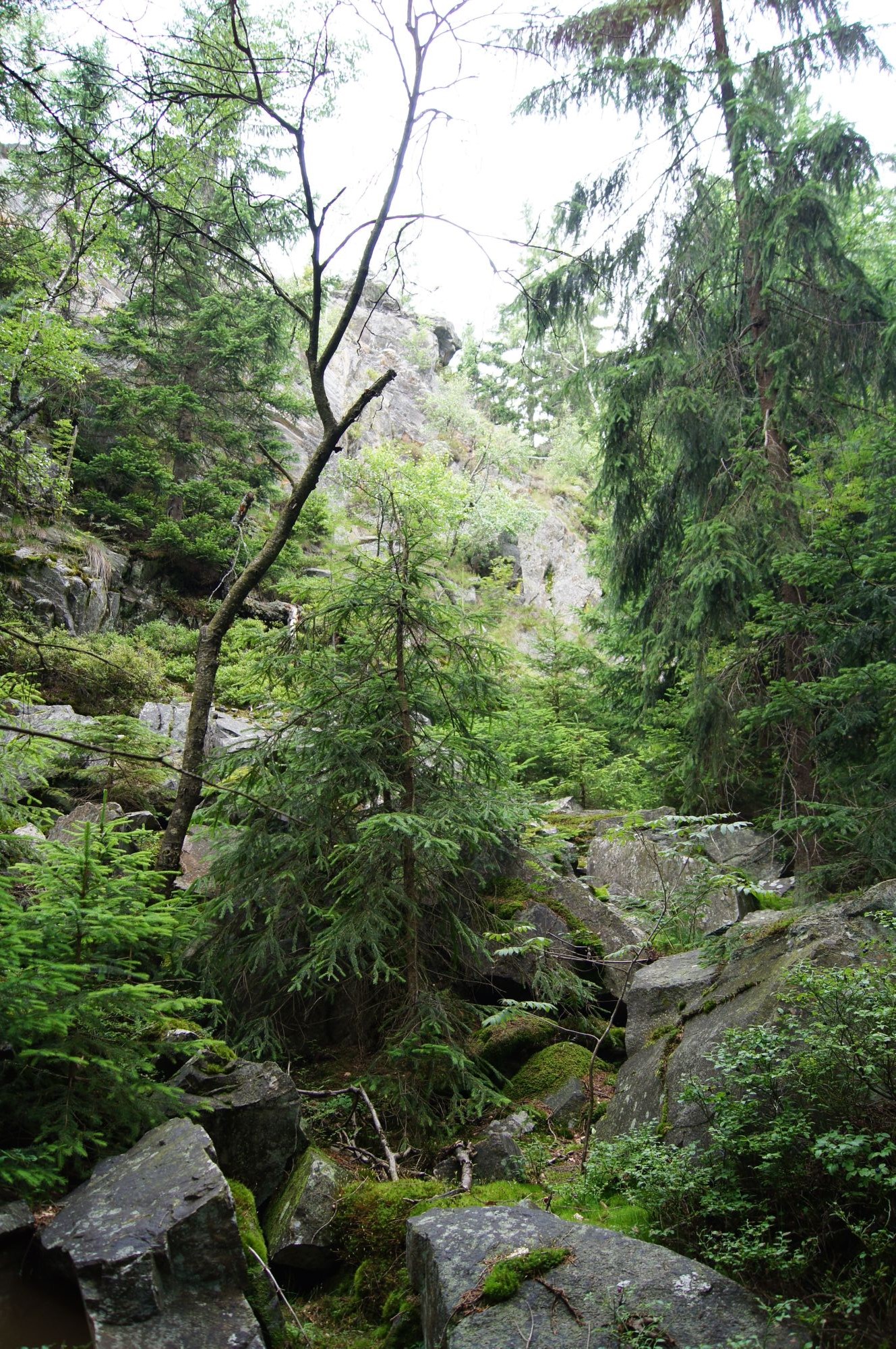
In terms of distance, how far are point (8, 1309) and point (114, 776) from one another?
19.4ft

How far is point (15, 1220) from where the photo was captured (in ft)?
9.52

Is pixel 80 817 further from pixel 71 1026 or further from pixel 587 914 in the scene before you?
pixel 587 914

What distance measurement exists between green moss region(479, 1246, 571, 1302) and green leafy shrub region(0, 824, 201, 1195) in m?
1.61

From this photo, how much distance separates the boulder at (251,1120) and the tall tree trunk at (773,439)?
5.16 metres

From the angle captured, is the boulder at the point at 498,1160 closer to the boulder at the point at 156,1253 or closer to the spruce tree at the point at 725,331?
the boulder at the point at 156,1253

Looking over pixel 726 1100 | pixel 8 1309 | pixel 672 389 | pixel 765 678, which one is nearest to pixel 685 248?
pixel 672 389

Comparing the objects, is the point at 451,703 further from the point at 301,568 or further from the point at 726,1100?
the point at 301,568

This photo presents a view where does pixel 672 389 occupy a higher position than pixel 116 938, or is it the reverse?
pixel 672 389

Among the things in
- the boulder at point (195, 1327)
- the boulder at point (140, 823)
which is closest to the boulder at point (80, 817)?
the boulder at point (140, 823)

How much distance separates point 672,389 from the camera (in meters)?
9.42

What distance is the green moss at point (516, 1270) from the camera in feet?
8.31

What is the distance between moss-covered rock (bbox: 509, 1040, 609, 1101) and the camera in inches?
205

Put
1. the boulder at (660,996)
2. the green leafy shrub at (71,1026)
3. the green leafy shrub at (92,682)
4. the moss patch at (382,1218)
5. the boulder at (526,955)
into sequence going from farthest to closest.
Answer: the green leafy shrub at (92,682), the boulder at (526,955), the boulder at (660,996), the moss patch at (382,1218), the green leafy shrub at (71,1026)

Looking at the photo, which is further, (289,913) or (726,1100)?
(289,913)
